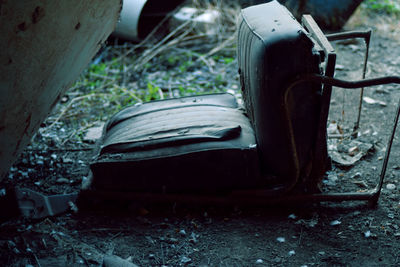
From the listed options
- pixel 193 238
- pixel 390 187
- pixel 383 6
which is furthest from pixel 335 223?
pixel 383 6

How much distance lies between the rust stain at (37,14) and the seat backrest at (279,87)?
100cm

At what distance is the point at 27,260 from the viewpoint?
2.28 meters

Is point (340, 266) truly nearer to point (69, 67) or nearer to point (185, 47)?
point (69, 67)

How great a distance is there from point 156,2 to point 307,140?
3.94 metres

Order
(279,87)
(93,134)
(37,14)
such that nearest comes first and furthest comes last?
1. (37,14)
2. (279,87)
3. (93,134)

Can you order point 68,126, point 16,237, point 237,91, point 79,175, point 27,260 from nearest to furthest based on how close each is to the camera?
point 27,260, point 16,237, point 79,175, point 68,126, point 237,91

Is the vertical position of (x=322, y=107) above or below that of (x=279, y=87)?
below

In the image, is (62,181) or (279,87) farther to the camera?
(62,181)

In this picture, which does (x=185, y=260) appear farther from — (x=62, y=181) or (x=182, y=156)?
(x=62, y=181)

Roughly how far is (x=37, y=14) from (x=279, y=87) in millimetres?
1123

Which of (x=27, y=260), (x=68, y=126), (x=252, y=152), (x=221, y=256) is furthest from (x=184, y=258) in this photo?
(x=68, y=126)

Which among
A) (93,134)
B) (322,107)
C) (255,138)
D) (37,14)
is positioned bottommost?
(93,134)

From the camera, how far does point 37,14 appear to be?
1636 mm

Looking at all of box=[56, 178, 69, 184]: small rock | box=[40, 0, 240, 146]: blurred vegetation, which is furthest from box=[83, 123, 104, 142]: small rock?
box=[56, 178, 69, 184]: small rock
